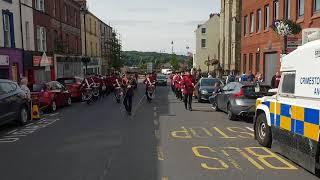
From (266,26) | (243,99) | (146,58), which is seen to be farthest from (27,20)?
(146,58)

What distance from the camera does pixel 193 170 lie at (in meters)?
7.45

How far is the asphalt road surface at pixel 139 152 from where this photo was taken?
7.26 meters

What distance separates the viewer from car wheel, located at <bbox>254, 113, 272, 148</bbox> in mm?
9438

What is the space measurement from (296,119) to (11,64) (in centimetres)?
2204

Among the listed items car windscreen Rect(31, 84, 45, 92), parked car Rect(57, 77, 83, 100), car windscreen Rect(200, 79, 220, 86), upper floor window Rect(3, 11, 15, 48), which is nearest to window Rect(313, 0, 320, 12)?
car windscreen Rect(200, 79, 220, 86)

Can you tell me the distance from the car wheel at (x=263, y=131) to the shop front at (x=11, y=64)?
1839 cm

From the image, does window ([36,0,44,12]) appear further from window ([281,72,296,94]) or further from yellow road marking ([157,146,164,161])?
window ([281,72,296,94])

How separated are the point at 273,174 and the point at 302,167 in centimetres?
83

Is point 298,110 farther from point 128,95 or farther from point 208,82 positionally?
point 208,82

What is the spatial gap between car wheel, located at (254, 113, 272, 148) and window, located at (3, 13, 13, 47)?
20.0 m

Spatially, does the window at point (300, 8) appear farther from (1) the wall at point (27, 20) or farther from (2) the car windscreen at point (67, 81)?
(1) the wall at point (27, 20)

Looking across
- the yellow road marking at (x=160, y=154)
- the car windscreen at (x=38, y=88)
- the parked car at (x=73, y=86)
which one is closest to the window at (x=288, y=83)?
the yellow road marking at (x=160, y=154)

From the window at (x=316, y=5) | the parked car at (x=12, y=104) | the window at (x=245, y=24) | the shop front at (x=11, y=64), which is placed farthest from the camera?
the window at (x=245, y=24)

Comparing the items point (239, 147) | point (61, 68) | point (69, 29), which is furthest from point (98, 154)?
point (69, 29)
